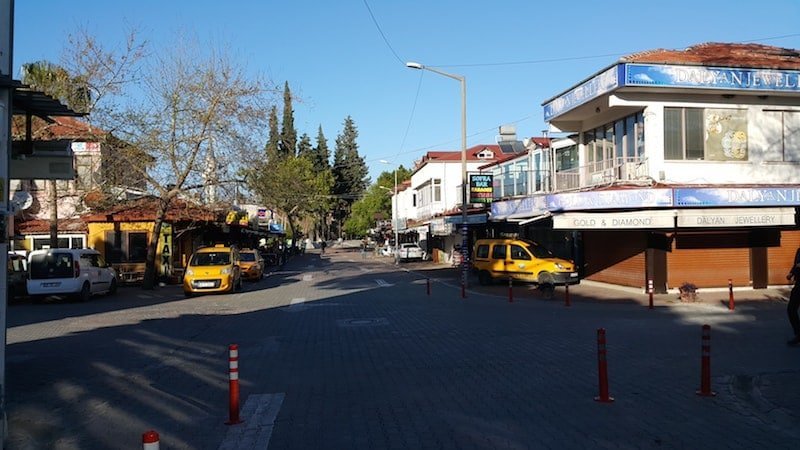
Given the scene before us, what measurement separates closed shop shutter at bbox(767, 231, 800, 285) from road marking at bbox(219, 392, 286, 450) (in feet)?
67.0

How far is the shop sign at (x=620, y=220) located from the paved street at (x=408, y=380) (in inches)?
118

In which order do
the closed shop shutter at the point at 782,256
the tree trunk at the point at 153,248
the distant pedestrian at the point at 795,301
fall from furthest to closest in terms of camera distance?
the tree trunk at the point at 153,248, the closed shop shutter at the point at 782,256, the distant pedestrian at the point at 795,301

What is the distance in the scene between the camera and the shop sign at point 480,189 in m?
29.1

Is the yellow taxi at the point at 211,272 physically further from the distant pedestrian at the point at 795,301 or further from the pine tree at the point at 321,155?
the pine tree at the point at 321,155

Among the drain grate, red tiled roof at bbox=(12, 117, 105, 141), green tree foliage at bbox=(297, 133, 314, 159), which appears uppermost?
green tree foliage at bbox=(297, 133, 314, 159)

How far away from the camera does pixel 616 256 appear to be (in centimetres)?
2486

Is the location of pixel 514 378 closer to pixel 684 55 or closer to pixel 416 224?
pixel 684 55

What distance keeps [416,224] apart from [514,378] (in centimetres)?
4932

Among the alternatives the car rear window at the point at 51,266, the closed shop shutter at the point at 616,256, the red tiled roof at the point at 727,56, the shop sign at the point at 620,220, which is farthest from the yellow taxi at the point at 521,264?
the car rear window at the point at 51,266

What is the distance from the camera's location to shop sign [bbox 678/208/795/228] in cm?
2061

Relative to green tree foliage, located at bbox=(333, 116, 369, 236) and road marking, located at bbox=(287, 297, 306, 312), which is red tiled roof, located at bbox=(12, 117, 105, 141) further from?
green tree foliage, located at bbox=(333, 116, 369, 236)

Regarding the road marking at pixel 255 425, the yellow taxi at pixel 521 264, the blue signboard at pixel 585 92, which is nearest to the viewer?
the road marking at pixel 255 425

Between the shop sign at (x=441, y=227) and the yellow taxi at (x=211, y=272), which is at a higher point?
the shop sign at (x=441, y=227)

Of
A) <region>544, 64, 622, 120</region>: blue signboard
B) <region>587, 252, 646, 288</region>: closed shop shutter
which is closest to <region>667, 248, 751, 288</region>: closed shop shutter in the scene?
<region>587, 252, 646, 288</region>: closed shop shutter
